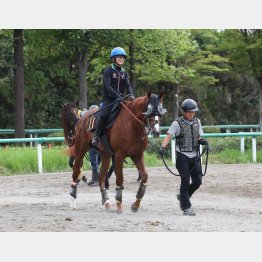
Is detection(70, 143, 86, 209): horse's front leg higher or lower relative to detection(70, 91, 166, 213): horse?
lower

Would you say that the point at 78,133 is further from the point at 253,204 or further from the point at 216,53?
the point at 216,53

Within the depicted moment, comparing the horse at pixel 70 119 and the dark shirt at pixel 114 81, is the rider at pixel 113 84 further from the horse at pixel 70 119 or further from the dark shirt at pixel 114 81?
the horse at pixel 70 119

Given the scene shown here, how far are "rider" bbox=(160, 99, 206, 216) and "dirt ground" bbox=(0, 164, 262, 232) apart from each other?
54cm

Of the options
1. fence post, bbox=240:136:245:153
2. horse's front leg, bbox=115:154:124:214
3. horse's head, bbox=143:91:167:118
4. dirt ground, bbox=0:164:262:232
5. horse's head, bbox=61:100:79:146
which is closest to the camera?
dirt ground, bbox=0:164:262:232

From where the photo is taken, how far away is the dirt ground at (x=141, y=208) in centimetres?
1066

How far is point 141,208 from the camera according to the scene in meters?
13.4

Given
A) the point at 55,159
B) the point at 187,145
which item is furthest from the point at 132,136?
the point at 55,159

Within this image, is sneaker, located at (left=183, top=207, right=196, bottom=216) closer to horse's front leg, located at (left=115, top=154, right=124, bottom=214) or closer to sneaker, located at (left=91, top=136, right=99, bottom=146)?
horse's front leg, located at (left=115, top=154, right=124, bottom=214)

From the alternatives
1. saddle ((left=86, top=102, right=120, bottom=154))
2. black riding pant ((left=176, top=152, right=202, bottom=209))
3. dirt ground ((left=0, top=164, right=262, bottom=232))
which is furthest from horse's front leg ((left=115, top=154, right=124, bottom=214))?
black riding pant ((left=176, top=152, right=202, bottom=209))

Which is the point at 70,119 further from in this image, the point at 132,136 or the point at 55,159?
the point at 132,136

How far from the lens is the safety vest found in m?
11.9

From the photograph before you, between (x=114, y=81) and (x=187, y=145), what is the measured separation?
1.92m

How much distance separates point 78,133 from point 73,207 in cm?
167

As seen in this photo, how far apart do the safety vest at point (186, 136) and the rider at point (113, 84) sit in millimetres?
1396
